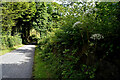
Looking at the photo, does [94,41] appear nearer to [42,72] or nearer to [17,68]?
[42,72]

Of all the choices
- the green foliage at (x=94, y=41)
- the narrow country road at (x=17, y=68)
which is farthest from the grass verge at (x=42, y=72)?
the green foliage at (x=94, y=41)

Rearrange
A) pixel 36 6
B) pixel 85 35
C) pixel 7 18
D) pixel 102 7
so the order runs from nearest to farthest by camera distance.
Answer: pixel 85 35, pixel 102 7, pixel 7 18, pixel 36 6

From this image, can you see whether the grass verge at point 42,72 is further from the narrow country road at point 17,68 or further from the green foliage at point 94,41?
the green foliage at point 94,41

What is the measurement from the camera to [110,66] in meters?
1.99

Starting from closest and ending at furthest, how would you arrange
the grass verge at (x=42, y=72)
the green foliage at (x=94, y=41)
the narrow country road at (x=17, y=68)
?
1. the green foliage at (x=94, y=41)
2. the grass verge at (x=42, y=72)
3. the narrow country road at (x=17, y=68)

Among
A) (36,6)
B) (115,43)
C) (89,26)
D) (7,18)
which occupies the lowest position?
(115,43)

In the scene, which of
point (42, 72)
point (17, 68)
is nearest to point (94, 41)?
point (42, 72)

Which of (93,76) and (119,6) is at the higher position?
(119,6)

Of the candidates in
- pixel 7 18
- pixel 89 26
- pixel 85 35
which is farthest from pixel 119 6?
pixel 7 18

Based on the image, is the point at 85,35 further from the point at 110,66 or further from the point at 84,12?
the point at 110,66

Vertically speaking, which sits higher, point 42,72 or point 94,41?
point 94,41

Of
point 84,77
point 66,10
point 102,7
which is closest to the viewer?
point 84,77

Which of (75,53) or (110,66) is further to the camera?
(75,53)

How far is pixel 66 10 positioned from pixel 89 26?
1.36 meters
